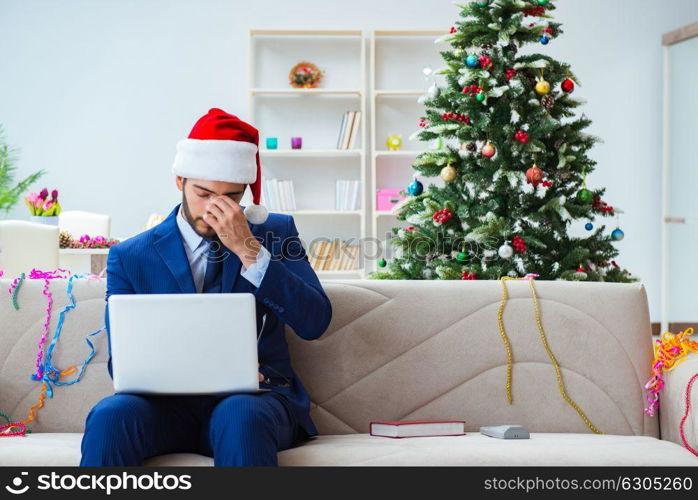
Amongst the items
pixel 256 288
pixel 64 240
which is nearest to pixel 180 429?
pixel 256 288

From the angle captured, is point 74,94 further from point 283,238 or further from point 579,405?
point 579,405

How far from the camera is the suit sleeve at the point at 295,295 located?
175cm

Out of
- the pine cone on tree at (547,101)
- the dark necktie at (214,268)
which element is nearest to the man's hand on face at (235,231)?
the dark necktie at (214,268)

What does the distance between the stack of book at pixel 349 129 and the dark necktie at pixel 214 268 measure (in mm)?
4051

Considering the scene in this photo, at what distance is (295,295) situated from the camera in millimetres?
1770

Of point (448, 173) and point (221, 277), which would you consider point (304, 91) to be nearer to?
point (448, 173)

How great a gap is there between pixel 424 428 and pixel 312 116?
4416 mm

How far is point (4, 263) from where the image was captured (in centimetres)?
360

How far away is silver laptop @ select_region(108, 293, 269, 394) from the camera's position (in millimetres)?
1620

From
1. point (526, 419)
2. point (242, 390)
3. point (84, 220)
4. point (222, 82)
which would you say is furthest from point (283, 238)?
point (222, 82)

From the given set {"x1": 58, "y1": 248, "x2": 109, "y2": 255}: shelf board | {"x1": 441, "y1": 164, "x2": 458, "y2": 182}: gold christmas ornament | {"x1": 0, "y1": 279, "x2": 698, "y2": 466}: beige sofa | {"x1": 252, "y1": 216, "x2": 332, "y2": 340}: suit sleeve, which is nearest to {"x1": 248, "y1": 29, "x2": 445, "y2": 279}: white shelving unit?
{"x1": 58, "y1": 248, "x2": 109, "y2": 255}: shelf board

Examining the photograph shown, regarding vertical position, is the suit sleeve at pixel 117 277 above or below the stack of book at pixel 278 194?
below

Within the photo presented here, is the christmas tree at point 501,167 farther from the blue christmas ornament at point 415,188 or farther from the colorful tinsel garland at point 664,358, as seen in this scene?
the colorful tinsel garland at point 664,358

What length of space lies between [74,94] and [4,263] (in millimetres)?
2740
